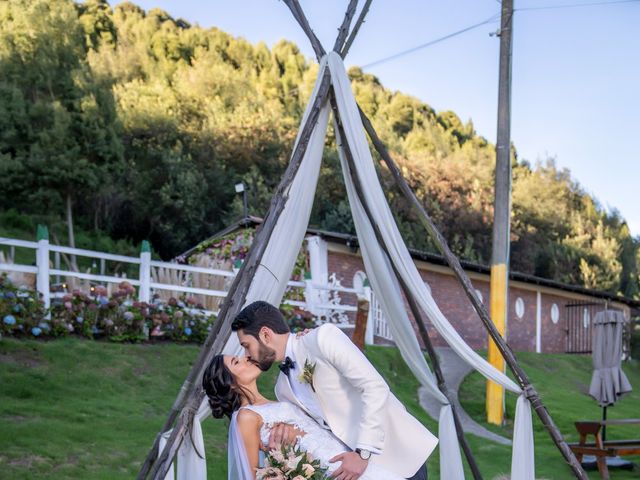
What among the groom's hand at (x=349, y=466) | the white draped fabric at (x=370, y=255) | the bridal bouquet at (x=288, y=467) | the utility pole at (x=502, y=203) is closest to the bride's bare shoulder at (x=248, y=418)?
the bridal bouquet at (x=288, y=467)

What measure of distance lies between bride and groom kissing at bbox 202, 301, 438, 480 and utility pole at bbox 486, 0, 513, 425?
289 inches

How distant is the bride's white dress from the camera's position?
141 inches

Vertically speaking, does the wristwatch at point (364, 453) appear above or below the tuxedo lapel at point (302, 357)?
below

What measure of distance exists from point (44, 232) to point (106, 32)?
24.7 meters

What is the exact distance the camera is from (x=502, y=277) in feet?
36.6

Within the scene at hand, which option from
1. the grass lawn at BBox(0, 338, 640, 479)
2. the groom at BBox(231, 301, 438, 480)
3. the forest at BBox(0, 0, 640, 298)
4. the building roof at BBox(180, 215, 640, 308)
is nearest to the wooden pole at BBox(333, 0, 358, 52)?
the groom at BBox(231, 301, 438, 480)

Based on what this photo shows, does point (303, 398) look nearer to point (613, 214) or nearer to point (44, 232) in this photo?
point (44, 232)

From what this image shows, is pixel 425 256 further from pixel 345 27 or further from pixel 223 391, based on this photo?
pixel 223 391

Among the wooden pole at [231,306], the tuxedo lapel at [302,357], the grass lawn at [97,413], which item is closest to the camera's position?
the tuxedo lapel at [302,357]

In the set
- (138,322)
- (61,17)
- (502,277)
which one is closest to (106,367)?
(138,322)

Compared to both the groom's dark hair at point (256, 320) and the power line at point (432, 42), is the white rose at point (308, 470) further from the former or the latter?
the power line at point (432, 42)

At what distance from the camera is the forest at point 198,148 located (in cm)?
2192

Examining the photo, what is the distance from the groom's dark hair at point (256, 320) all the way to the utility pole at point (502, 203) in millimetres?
7692

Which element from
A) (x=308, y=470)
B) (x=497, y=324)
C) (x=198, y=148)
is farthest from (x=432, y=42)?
(x=198, y=148)
